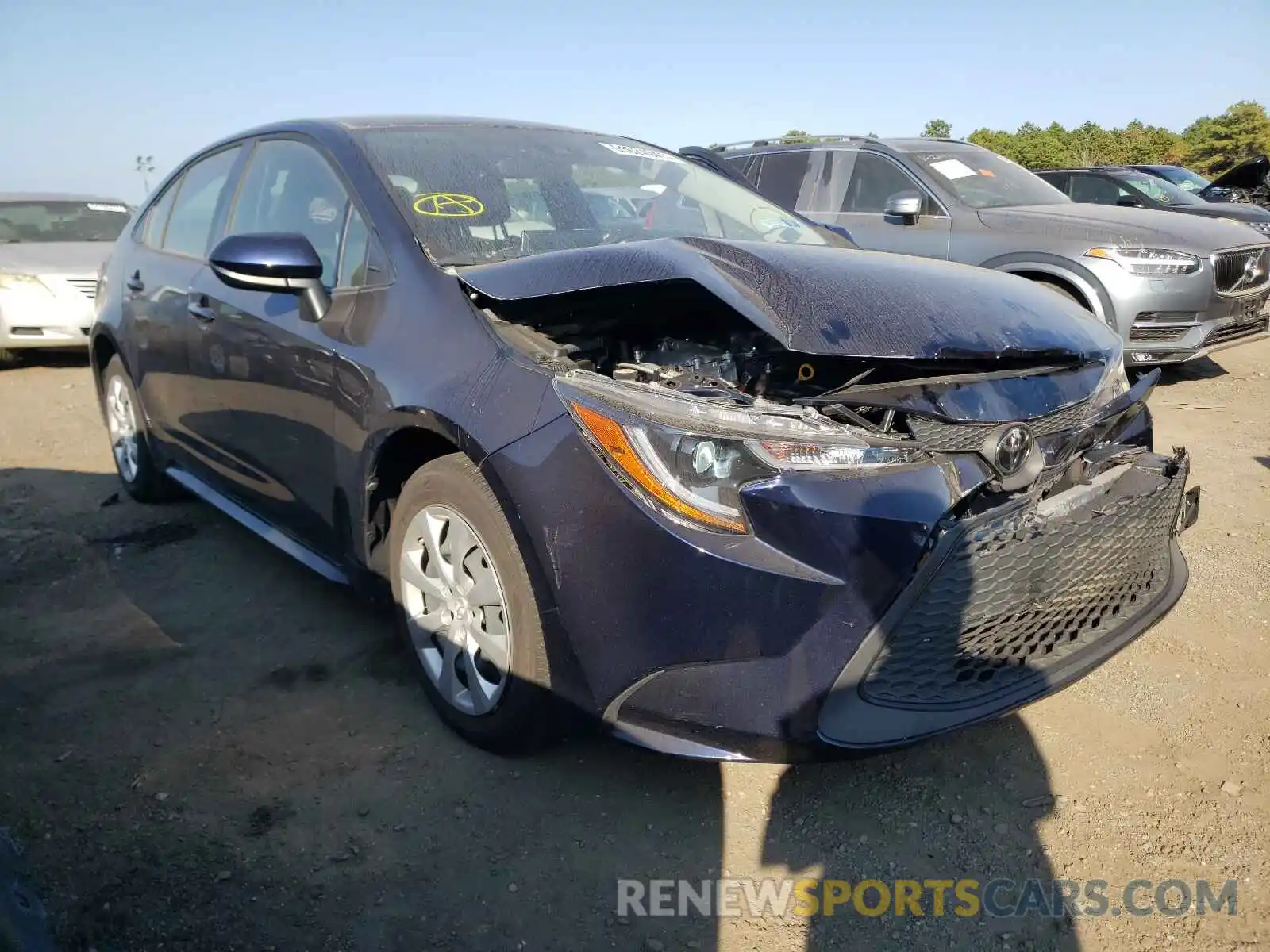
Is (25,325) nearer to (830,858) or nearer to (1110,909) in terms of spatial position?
(830,858)

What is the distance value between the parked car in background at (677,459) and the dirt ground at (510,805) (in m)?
0.31

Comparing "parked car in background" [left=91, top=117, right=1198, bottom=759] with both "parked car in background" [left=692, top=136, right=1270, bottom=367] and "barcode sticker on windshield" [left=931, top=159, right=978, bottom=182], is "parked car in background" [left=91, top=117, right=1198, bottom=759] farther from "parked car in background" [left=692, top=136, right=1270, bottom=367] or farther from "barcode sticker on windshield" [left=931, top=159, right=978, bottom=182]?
"barcode sticker on windshield" [left=931, top=159, right=978, bottom=182]

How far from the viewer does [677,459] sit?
6.18 feet

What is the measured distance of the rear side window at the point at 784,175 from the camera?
291 inches

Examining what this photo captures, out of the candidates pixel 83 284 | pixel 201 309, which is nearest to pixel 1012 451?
pixel 201 309

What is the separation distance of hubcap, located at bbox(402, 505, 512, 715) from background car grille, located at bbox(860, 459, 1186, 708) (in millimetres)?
934

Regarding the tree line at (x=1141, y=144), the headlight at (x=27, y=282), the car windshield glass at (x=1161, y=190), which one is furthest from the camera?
the tree line at (x=1141, y=144)

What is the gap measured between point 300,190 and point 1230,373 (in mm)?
6810

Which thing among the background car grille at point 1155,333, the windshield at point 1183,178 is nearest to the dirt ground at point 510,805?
the background car grille at point 1155,333

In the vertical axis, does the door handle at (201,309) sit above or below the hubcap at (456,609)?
above

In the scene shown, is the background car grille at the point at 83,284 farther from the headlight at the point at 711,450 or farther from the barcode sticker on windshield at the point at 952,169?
the headlight at the point at 711,450

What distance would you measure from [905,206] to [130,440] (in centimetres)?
488

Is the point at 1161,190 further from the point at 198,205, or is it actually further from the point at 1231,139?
the point at 1231,139

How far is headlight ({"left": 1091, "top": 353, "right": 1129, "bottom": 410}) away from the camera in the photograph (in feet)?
7.72
